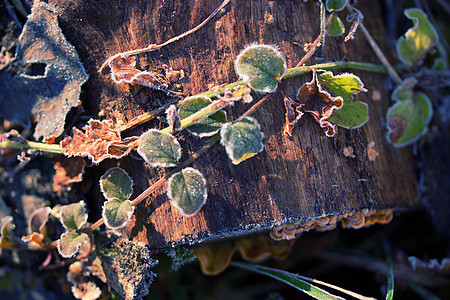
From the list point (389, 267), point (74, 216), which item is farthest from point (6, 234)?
point (389, 267)

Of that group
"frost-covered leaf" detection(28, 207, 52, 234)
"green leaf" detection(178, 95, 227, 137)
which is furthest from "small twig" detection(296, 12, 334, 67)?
"frost-covered leaf" detection(28, 207, 52, 234)

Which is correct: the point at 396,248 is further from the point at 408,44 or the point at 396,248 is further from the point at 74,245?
the point at 74,245

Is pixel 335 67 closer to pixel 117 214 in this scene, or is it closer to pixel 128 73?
pixel 128 73

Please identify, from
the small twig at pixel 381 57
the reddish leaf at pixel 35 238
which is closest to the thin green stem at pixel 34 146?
the reddish leaf at pixel 35 238

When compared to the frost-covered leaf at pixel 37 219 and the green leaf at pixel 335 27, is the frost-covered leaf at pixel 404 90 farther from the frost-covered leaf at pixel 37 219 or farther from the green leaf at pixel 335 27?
the frost-covered leaf at pixel 37 219

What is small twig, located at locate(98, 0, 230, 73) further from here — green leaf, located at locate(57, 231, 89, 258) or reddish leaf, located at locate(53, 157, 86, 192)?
green leaf, located at locate(57, 231, 89, 258)

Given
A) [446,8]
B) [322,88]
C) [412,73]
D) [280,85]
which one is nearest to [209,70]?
[280,85]
